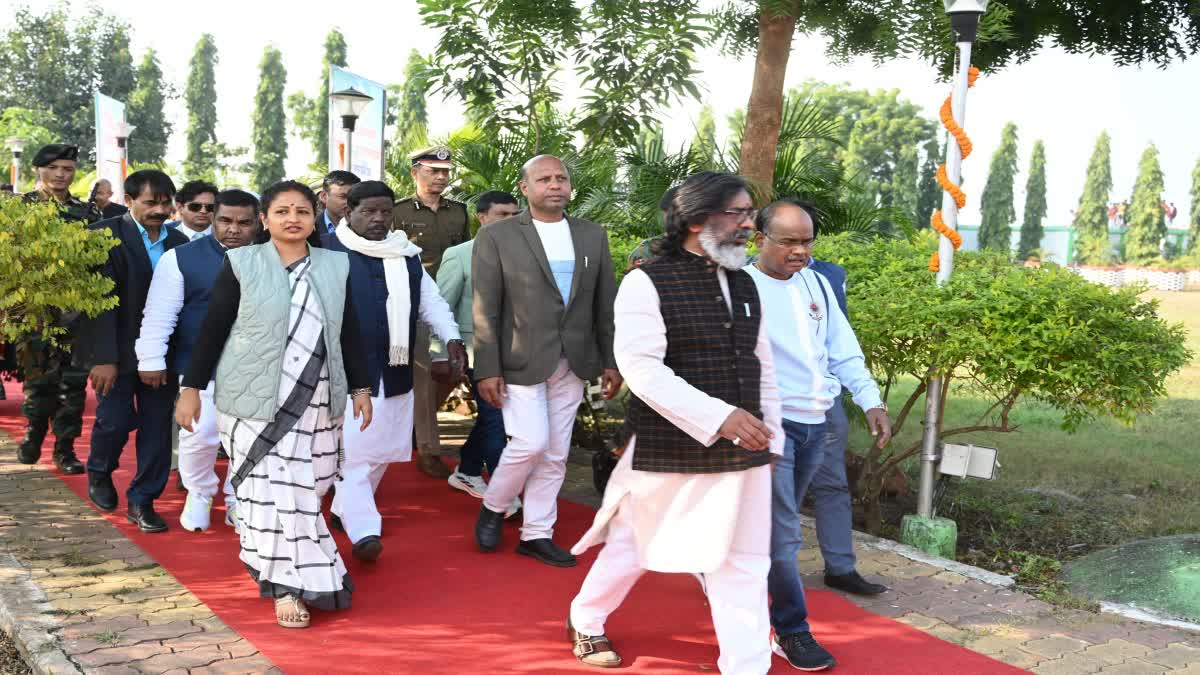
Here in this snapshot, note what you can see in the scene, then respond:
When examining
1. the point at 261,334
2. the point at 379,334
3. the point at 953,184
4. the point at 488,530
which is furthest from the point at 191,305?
the point at 953,184

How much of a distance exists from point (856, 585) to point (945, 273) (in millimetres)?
1984

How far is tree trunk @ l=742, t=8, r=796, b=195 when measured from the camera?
8.63 meters

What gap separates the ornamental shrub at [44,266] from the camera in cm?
500

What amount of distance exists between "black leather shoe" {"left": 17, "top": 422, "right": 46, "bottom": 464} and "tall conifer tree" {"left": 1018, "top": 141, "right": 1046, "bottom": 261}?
63598 mm

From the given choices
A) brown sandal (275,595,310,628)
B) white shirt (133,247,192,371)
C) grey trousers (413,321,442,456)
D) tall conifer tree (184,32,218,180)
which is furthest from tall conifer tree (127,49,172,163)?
brown sandal (275,595,310,628)

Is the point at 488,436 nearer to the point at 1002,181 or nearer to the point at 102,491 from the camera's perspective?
the point at 102,491

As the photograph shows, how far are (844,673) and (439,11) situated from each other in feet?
25.8

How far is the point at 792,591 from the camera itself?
160 inches

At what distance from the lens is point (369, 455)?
17.6ft

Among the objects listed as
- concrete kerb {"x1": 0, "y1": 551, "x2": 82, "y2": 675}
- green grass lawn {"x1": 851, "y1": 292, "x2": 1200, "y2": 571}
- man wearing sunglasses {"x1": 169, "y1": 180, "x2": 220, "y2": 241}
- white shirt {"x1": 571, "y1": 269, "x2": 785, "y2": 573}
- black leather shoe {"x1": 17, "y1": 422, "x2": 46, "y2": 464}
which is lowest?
green grass lawn {"x1": 851, "y1": 292, "x2": 1200, "y2": 571}

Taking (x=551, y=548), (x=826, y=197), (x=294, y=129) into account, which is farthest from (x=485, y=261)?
(x=294, y=129)

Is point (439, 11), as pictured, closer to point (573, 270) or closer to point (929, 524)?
point (573, 270)

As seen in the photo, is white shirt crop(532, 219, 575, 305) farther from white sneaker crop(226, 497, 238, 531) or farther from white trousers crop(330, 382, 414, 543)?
white sneaker crop(226, 497, 238, 531)

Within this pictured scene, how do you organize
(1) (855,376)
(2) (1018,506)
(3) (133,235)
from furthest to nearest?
(2) (1018,506) < (3) (133,235) < (1) (855,376)
